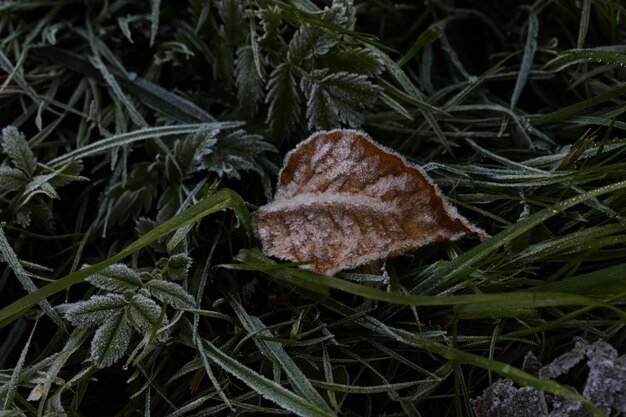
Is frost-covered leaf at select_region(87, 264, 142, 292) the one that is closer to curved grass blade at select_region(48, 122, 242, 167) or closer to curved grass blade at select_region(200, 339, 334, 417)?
curved grass blade at select_region(200, 339, 334, 417)

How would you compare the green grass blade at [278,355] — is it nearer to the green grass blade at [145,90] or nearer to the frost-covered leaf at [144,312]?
the frost-covered leaf at [144,312]

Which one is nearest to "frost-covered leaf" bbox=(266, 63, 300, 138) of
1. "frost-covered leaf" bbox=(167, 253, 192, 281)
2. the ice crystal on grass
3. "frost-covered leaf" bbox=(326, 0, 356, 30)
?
"frost-covered leaf" bbox=(326, 0, 356, 30)

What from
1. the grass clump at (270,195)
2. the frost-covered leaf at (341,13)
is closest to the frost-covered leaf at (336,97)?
the grass clump at (270,195)

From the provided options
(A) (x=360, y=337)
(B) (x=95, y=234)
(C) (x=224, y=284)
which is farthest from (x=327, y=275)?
(B) (x=95, y=234)

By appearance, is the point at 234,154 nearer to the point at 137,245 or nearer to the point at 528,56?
the point at 137,245

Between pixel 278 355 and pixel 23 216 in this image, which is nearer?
pixel 278 355

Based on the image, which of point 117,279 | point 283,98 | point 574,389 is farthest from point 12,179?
point 574,389
